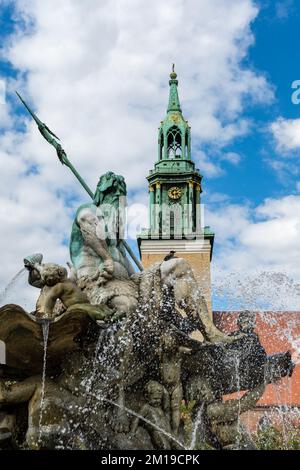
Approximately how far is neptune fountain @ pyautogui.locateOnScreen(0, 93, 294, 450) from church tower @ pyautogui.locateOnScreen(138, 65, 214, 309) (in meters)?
36.6

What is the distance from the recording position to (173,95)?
161ft

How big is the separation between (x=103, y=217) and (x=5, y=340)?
6.43 feet

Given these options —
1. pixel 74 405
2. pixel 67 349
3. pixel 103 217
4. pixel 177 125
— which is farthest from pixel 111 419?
pixel 177 125

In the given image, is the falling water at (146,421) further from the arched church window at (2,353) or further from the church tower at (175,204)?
the church tower at (175,204)

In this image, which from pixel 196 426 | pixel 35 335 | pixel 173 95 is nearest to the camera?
pixel 35 335

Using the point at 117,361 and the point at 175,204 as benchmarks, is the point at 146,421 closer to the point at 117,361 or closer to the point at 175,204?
the point at 117,361

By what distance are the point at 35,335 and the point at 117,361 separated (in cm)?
85

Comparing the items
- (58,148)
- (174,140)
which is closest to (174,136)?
(174,140)

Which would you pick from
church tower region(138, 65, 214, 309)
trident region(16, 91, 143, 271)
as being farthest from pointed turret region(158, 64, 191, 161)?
trident region(16, 91, 143, 271)

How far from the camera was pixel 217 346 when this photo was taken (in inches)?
277

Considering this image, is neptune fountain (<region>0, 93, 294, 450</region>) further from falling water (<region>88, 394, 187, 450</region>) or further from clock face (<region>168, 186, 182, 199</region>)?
clock face (<region>168, 186, 182, 199</region>)

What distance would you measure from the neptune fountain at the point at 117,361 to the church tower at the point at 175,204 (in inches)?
1443

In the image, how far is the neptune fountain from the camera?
6410 mm
